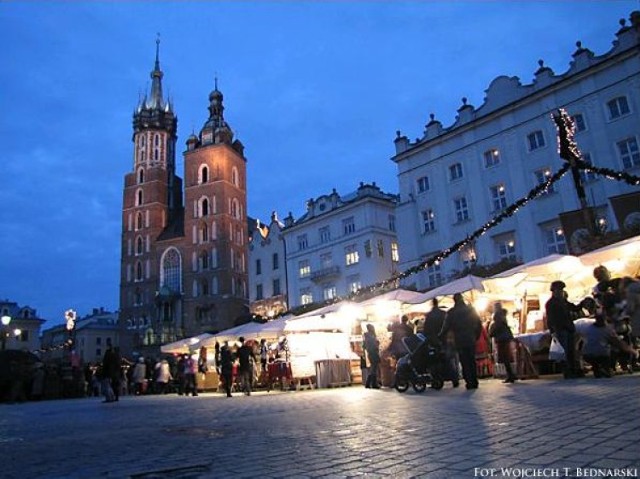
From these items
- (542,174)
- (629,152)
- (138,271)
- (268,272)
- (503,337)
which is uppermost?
(138,271)

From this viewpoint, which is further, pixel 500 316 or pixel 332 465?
pixel 500 316

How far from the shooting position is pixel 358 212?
157 feet

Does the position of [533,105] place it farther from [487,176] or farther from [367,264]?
[367,264]

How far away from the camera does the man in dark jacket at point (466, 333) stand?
452 inches

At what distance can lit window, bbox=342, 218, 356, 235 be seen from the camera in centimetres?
4820

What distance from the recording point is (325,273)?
159 ft

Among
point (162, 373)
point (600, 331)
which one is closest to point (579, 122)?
point (600, 331)

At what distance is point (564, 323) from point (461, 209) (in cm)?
2378

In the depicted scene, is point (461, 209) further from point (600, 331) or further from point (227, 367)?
point (600, 331)

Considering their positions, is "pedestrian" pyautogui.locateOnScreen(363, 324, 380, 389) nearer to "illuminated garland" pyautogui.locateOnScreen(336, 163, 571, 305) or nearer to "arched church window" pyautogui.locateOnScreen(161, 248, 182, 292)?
"illuminated garland" pyautogui.locateOnScreen(336, 163, 571, 305)

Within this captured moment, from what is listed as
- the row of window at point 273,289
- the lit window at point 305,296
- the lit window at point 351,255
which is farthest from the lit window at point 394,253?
the row of window at point 273,289

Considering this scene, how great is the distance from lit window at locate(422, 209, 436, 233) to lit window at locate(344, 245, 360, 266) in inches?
455

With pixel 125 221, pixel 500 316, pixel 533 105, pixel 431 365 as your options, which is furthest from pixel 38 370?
pixel 125 221

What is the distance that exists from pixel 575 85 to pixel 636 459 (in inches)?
1202
